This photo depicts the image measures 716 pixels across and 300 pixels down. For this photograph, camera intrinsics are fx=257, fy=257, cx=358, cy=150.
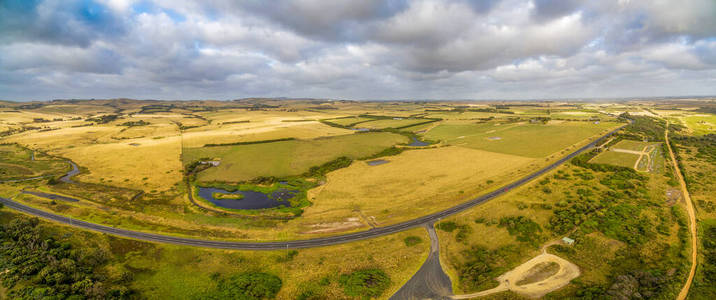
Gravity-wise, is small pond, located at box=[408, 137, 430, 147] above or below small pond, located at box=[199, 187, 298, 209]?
above

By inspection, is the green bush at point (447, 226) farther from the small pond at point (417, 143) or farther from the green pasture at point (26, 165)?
the green pasture at point (26, 165)

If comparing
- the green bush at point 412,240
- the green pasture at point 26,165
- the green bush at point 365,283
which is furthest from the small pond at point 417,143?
the green pasture at point 26,165

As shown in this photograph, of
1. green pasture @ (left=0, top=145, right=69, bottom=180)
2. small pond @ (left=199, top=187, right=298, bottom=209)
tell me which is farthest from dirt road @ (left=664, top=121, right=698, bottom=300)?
green pasture @ (left=0, top=145, right=69, bottom=180)

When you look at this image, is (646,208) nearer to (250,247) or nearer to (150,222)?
(250,247)

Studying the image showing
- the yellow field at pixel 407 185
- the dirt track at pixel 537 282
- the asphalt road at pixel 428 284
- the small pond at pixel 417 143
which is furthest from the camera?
the small pond at pixel 417 143

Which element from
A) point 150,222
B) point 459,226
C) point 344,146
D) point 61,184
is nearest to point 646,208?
point 459,226

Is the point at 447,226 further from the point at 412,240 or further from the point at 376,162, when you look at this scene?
the point at 376,162

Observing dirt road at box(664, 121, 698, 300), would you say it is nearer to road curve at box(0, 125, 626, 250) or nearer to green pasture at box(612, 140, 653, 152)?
green pasture at box(612, 140, 653, 152)
